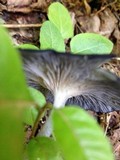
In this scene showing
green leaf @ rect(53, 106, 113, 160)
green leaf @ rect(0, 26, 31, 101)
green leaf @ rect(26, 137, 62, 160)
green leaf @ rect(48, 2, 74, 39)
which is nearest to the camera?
green leaf @ rect(0, 26, 31, 101)

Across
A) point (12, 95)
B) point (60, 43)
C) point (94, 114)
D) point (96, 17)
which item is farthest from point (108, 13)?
point (12, 95)

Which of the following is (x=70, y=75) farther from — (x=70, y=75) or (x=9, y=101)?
(x=9, y=101)

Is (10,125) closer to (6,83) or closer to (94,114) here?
(6,83)

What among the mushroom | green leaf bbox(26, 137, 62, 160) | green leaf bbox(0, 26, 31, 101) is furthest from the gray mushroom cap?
green leaf bbox(0, 26, 31, 101)

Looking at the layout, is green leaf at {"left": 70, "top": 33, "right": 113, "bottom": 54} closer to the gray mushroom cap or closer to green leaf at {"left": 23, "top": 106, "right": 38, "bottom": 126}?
the gray mushroom cap

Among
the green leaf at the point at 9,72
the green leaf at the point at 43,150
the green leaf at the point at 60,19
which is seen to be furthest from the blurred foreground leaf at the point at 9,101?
the green leaf at the point at 60,19

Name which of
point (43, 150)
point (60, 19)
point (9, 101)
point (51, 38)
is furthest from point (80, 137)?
point (60, 19)
